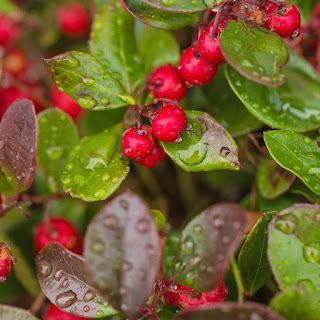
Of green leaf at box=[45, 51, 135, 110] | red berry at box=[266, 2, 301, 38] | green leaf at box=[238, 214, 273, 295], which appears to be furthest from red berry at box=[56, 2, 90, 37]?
green leaf at box=[238, 214, 273, 295]

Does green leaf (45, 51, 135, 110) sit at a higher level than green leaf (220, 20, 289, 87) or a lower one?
lower

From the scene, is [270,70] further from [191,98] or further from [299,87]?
[191,98]

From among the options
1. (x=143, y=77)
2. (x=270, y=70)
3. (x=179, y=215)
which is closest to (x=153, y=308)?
(x=270, y=70)

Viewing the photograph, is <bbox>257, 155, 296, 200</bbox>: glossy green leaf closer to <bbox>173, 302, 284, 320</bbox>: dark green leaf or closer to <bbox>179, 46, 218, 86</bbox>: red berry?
<bbox>179, 46, 218, 86</bbox>: red berry

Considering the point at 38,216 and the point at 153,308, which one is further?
the point at 38,216

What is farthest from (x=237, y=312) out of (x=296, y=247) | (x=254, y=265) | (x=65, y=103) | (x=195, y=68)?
(x=65, y=103)

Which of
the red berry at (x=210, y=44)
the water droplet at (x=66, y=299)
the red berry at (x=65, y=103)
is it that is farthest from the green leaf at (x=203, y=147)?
the red berry at (x=65, y=103)
